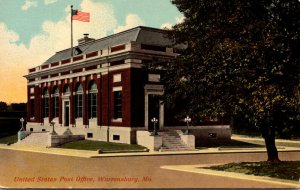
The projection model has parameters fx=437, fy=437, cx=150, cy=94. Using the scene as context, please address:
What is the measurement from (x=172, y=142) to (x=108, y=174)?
48.9ft

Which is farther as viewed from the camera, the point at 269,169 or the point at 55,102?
the point at 55,102

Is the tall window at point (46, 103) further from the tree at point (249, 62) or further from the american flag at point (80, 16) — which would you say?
the tree at point (249, 62)

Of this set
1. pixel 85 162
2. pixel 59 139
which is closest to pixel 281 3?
pixel 85 162

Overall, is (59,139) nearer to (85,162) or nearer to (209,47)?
(85,162)

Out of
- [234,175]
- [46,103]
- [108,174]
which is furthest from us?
[46,103]

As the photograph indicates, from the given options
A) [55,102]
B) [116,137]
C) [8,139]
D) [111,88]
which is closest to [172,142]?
[116,137]

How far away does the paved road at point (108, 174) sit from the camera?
1694 centimetres

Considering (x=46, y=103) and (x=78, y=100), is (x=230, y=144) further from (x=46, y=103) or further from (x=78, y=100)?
(x=46, y=103)

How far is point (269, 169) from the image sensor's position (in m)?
20.8

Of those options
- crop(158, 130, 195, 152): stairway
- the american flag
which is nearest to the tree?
Result: crop(158, 130, 195, 152): stairway

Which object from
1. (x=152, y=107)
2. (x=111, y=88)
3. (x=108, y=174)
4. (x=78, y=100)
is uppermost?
(x=111, y=88)

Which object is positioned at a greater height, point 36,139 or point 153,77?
point 153,77

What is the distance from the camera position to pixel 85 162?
25266mm

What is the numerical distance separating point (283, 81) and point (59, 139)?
23.0 metres
